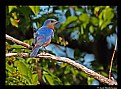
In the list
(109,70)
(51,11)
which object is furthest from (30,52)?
(109,70)

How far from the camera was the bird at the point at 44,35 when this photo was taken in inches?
95.0

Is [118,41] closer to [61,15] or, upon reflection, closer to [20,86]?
[61,15]

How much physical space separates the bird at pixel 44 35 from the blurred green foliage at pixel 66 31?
3 cm

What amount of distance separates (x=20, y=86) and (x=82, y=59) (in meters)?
0.47

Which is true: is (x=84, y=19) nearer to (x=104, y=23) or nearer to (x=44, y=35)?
(x=104, y=23)

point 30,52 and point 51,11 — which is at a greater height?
point 51,11

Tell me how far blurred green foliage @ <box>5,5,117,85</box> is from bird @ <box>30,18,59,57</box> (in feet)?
0.11

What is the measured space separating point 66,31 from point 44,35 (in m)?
0.18

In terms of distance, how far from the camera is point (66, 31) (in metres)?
2.58

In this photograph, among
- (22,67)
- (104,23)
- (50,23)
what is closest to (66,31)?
(50,23)

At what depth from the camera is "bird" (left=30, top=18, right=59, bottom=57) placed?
241cm

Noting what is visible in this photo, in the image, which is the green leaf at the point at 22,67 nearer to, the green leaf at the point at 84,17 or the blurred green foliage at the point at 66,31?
the blurred green foliage at the point at 66,31

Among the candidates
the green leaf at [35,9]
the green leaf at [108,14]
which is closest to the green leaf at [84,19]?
the green leaf at [108,14]

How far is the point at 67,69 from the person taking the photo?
2.57 m
